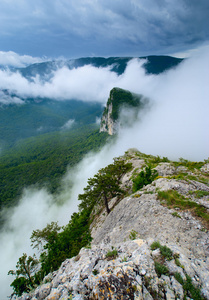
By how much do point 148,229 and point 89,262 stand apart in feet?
22.9

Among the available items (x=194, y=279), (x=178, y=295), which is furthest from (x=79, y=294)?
(x=194, y=279)

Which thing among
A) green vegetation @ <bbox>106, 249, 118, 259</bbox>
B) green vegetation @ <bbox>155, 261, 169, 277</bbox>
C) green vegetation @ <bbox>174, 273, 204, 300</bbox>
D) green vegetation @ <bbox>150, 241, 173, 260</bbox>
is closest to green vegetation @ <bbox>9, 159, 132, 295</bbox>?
green vegetation @ <bbox>106, 249, 118, 259</bbox>

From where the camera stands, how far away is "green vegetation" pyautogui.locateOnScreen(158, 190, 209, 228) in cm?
1292

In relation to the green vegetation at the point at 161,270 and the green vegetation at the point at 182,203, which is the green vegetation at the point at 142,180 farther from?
the green vegetation at the point at 161,270

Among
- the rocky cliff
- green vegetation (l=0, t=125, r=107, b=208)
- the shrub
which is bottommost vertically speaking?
green vegetation (l=0, t=125, r=107, b=208)

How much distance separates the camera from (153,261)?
26.3 ft

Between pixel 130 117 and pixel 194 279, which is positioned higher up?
pixel 194 279

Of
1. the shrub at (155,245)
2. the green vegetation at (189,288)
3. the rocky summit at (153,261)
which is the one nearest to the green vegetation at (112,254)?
the rocky summit at (153,261)

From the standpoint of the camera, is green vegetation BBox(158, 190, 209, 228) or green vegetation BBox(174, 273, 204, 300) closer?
green vegetation BBox(174, 273, 204, 300)

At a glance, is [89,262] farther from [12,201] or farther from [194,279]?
[12,201]

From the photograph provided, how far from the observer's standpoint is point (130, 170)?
38.8m

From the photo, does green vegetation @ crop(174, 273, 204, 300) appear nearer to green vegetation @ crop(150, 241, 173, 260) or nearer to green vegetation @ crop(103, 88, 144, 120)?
green vegetation @ crop(150, 241, 173, 260)

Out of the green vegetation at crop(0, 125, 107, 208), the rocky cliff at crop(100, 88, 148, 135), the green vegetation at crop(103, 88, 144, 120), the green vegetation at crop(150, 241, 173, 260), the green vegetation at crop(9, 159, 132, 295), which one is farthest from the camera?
the rocky cliff at crop(100, 88, 148, 135)

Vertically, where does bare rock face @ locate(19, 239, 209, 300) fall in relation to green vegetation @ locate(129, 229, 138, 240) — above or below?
above
